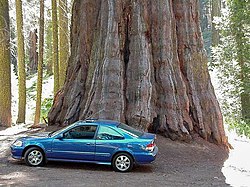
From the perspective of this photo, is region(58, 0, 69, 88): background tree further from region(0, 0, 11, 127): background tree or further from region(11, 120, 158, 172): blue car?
region(11, 120, 158, 172): blue car

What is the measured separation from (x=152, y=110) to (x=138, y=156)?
3.56 meters

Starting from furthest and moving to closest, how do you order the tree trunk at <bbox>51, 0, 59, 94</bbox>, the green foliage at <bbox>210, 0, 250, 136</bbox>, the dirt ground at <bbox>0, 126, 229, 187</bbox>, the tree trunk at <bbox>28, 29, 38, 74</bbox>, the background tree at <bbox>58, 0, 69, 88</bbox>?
the tree trunk at <bbox>28, 29, 38, 74</bbox> → the green foliage at <bbox>210, 0, 250, 136</bbox> → the background tree at <bbox>58, 0, 69, 88</bbox> → the tree trunk at <bbox>51, 0, 59, 94</bbox> → the dirt ground at <bbox>0, 126, 229, 187</bbox>

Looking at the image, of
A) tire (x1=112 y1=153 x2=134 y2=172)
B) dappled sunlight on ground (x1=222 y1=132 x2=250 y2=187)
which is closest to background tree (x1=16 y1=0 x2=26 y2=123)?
dappled sunlight on ground (x1=222 y1=132 x2=250 y2=187)

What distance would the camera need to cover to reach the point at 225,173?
11938mm

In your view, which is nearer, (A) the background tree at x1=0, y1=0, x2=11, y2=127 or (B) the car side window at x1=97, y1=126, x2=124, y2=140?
(B) the car side window at x1=97, y1=126, x2=124, y2=140

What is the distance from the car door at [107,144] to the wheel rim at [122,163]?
8.8 inches

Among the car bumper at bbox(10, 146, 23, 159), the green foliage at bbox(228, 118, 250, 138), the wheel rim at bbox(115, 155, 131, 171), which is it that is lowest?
the wheel rim at bbox(115, 155, 131, 171)

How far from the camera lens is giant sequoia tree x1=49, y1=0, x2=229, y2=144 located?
1399cm

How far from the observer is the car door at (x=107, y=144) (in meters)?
10.9

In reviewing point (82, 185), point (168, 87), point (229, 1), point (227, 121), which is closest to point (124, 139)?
point (82, 185)

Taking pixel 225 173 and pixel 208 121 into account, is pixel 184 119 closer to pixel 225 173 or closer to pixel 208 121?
pixel 208 121

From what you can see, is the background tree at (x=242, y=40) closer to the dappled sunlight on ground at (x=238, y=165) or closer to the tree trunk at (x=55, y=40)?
the dappled sunlight on ground at (x=238, y=165)

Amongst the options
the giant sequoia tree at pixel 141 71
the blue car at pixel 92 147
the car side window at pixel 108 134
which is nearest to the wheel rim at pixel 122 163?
the blue car at pixel 92 147

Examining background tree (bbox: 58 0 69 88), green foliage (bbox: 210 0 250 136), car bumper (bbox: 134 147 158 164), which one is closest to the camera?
car bumper (bbox: 134 147 158 164)
